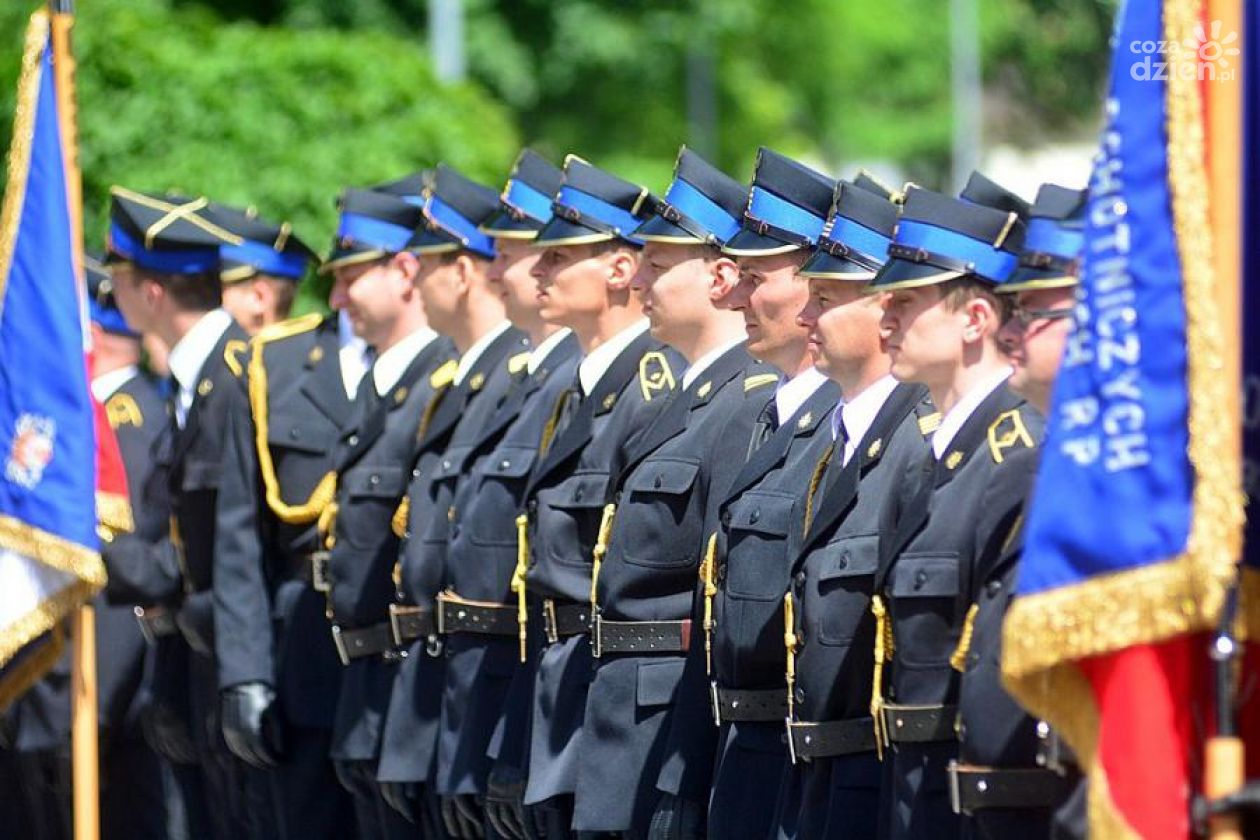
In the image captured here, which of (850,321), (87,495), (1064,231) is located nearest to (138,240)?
(87,495)

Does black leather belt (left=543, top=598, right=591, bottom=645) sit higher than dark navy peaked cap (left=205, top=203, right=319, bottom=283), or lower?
lower

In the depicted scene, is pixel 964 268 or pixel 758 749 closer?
pixel 964 268

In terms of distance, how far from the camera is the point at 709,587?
234 inches

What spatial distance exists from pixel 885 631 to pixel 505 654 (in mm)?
2207

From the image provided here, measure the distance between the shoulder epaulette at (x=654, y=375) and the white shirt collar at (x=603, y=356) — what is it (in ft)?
0.46

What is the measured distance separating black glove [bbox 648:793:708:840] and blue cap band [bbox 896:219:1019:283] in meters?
1.57

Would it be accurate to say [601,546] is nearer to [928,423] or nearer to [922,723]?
[928,423]

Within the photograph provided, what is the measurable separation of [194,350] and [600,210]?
2.39 metres

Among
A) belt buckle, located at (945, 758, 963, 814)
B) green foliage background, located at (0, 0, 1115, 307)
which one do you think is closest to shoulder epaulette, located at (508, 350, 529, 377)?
belt buckle, located at (945, 758, 963, 814)

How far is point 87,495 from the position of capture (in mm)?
6371

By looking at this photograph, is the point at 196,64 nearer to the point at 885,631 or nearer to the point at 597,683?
the point at 597,683

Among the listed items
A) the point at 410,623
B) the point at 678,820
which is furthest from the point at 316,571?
the point at 678,820

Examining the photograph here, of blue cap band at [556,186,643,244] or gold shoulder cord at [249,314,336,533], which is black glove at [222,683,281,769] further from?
blue cap band at [556,186,643,244]

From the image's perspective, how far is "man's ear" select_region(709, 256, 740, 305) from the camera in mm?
6207
